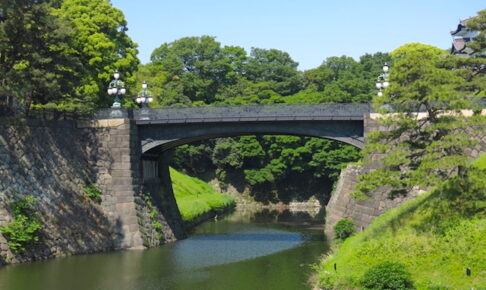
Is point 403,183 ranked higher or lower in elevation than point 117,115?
lower

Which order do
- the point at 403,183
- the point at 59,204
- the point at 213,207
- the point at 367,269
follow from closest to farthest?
1. the point at 367,269
2. the point at 403,183
3. the point at 59,204
4. the point at 213,207

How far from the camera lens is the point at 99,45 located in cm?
4825

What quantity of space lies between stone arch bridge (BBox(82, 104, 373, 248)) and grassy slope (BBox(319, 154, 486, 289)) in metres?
11.6

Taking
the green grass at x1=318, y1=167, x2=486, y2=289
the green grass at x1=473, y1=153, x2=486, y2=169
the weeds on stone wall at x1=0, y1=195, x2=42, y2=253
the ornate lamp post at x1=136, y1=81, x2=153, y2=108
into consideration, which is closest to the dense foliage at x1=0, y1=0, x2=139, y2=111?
the ornate lamp post at x1=136, y1=81, x2=153, y2=108

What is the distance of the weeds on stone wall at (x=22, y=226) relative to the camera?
105 ft

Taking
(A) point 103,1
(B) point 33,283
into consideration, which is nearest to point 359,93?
(A) point 103,1

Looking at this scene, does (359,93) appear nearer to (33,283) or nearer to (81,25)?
(81,25)

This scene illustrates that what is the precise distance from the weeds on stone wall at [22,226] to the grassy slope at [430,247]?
50.5 feet

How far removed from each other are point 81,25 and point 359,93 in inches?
1861

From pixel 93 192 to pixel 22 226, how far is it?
604 cm

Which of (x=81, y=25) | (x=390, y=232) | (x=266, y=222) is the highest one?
(x=81, y=25)

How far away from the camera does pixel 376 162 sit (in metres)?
37.1

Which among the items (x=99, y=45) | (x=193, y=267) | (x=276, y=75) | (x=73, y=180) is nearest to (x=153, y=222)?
(x=73, y=180)

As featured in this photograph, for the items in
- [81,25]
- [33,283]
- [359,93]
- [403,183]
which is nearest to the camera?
[403,183]
